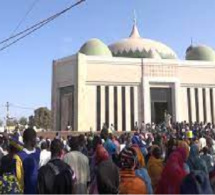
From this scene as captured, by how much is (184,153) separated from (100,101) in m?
29.5

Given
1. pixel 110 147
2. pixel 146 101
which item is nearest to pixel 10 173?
pixel 110 147

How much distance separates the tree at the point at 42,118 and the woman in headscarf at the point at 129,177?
65495mm

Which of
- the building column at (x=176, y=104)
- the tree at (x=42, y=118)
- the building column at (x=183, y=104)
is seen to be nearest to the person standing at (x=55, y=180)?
the building column at (x=176, y=104)

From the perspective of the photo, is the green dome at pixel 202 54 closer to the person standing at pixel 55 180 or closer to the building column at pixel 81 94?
the building column at pixel 81 94

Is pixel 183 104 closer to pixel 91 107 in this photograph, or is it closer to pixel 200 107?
pixel 200 107

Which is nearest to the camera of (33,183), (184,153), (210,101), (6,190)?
(6,190)

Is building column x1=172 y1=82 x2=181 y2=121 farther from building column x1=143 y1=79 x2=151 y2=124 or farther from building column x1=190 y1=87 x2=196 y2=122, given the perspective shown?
building column x1=143 y1=79 x2=151 y2=124

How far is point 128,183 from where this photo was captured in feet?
12.6

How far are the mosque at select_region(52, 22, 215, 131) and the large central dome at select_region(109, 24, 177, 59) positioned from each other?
0.68 ft

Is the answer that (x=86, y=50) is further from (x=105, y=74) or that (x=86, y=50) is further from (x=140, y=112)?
(x=140, y=112)

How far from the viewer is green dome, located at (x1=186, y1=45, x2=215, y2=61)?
39844 millimetres

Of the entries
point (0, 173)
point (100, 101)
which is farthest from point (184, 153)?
point (100, 101)

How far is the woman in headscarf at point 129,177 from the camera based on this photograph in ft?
12.6

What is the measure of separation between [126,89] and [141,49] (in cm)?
563
